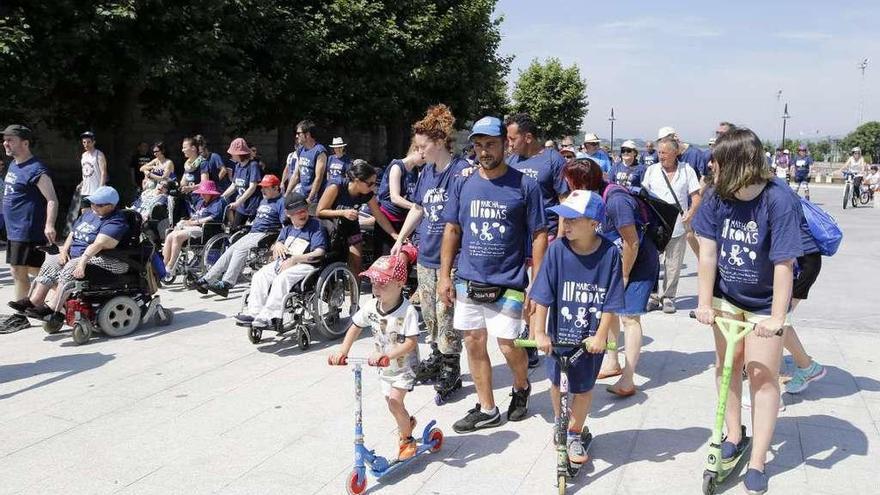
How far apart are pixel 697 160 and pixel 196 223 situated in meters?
6.75

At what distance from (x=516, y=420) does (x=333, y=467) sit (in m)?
1.25

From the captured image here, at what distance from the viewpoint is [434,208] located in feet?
17.0

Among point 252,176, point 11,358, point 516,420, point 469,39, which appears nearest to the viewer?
point 516,420

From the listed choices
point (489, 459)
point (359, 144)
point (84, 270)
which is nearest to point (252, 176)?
point (84, 270)

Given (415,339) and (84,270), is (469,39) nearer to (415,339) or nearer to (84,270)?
(84,270)

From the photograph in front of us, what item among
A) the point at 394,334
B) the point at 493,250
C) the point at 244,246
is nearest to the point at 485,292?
the point at 493,250

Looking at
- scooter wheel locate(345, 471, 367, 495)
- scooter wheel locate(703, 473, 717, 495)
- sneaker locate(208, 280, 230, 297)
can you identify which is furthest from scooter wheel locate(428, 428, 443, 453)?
sneaker locate(208, 280, 230, 297)

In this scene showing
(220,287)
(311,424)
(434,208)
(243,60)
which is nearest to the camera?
(311,424)

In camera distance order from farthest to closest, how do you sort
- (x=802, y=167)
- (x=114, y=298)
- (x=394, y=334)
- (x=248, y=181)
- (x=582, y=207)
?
(x=802, y=167), (x=248, y=181), (x=114, y=298), (x=394, y=334), (x=582, y=207)

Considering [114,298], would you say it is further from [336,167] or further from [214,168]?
[214,168]

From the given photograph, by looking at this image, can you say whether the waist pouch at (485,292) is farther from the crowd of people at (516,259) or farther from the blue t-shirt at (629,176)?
the blue t-shirt at (629,176)

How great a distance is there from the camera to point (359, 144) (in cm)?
3344

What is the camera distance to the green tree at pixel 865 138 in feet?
247

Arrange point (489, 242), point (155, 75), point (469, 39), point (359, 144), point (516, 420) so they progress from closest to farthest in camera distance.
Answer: point (489, 242), point (516, 420), point (155, 75), point (469, 39), point (359, 144)
